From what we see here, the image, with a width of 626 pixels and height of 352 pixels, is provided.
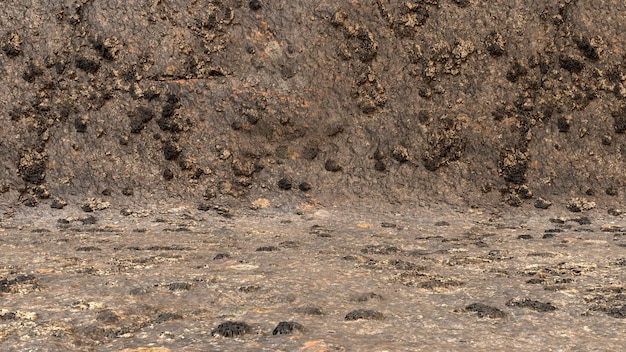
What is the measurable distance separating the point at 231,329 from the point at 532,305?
318cm

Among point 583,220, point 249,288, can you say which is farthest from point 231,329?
point 583,220

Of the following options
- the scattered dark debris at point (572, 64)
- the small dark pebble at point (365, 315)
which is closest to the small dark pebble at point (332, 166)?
the scattered dark debris at point (572, 64)

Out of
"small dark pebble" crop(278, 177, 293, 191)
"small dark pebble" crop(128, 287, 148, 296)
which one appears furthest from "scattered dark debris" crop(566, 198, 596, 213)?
"small dark pebble" crop(128, 287, 148, 296)

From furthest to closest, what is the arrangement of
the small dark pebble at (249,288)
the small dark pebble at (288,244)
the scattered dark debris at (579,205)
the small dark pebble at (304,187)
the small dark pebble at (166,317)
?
1. the small dark pebble at (304,187)
2. the scattered dark debris at (579,205)
3. the small dark pebble at (288,244)
4. the small dark pebble at (249,288)
5. the small dark pebble at (166,317)

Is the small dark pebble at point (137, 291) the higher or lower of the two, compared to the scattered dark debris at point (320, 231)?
higher

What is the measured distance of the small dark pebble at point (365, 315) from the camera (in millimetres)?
7102

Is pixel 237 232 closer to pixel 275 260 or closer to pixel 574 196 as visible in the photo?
pixel 275 260

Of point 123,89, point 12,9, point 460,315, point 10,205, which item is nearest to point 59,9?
point 12,9

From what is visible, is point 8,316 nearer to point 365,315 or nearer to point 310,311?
point 310,311

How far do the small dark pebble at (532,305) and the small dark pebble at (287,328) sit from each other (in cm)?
240

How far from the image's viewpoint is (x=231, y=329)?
6.56 m

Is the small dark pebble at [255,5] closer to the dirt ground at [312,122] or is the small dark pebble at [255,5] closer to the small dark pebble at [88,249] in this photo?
the dirt ground at [312,122]

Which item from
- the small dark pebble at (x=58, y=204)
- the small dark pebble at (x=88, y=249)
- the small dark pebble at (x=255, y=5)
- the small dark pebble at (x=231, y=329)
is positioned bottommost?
the small dark pebble at (x=58, y=204)

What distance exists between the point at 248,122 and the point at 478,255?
258 inches
